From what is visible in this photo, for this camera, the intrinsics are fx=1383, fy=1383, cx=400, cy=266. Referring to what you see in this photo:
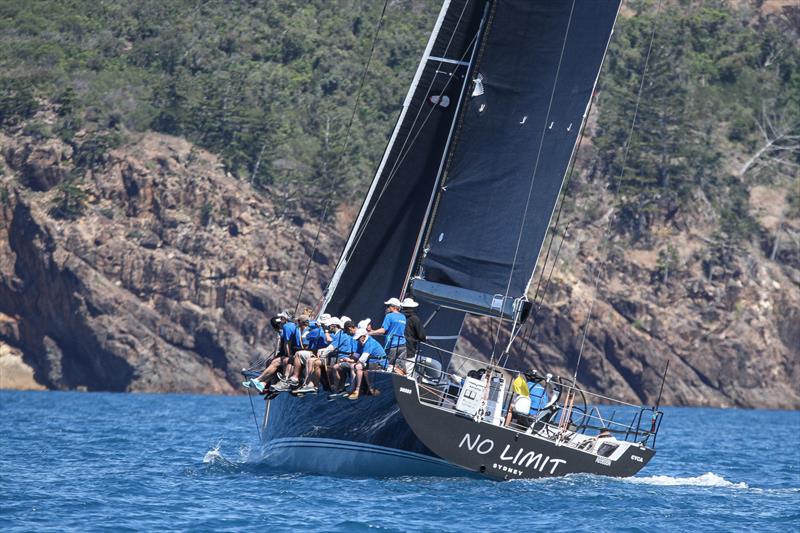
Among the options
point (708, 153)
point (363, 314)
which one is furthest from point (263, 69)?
point (363, 314)

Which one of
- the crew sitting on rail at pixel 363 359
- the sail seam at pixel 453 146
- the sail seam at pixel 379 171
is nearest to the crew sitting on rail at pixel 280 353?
the crew sitting on rail at pixel 363 359

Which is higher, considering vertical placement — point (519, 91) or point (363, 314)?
point (519, 91)

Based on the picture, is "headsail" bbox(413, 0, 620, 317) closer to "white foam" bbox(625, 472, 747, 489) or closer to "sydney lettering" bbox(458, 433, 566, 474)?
"sydney lettering" bbox(458, 433, 566, 474)

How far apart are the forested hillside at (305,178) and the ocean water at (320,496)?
30.9m

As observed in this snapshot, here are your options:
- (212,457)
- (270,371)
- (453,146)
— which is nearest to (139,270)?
(212,457)

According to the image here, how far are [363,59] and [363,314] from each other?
2268 inches

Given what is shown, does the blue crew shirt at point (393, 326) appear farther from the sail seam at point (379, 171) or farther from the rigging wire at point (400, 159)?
the rigging wire at point (400, 159)

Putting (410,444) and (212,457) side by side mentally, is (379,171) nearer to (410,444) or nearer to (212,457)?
(410,444)

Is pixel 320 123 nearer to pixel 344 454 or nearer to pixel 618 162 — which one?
pixel 618 162

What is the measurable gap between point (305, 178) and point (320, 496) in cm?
4824

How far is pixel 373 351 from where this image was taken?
59.9ft

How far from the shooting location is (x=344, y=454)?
18.4 m

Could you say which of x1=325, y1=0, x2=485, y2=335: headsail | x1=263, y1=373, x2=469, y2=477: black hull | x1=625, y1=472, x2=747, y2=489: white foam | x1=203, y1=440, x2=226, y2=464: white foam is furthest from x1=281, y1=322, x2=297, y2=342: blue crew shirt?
x1=625, y1=472, x2=747, y2=489: white foam

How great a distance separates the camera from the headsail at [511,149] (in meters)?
19.8
